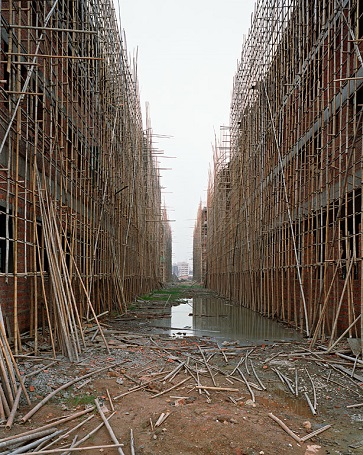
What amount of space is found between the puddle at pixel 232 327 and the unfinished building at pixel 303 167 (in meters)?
0.45

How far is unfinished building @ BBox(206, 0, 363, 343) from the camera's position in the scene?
7133 millimetres

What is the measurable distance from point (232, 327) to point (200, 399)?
17.5ft

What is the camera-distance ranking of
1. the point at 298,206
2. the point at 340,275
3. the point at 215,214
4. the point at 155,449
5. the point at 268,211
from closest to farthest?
the point at 155,449 → the point at 340,275 → the point at 298,206 → the point at 268,211 → the point at 215,214

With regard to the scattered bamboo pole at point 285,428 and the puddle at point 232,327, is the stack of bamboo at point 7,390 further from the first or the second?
the puddle at point 232,327

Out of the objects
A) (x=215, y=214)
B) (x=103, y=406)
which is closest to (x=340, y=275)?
(x=103, y=406)

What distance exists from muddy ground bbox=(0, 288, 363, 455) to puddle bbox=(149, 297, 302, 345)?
1238 millimetres

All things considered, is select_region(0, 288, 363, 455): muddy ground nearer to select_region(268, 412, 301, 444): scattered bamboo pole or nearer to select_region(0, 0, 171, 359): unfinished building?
select_region(268, 412, 301, 444): scattered bamboo pole

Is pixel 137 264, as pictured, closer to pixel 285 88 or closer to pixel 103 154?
pixel 103 154

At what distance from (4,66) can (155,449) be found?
19.5 feet

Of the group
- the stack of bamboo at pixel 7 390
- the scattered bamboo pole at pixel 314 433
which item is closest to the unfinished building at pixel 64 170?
the stack of bamboo at pixel 7 390

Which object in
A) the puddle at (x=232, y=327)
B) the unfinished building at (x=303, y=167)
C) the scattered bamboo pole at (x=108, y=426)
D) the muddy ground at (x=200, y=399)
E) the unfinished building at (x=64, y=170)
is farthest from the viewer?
the puddle at (x=232, y=327)

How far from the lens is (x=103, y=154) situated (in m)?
11.7

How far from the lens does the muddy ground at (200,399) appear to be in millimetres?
3473

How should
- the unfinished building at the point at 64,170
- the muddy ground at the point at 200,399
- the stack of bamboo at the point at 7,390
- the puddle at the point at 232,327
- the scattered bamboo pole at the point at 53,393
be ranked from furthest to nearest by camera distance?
the puddle at the point at 232,327
the unfinished building at the point at 64,170
the scattered bamboo pole at the point at 53,393
the stack of bamboo at the point at 7,390
the muddy ground at the point at 200,399
